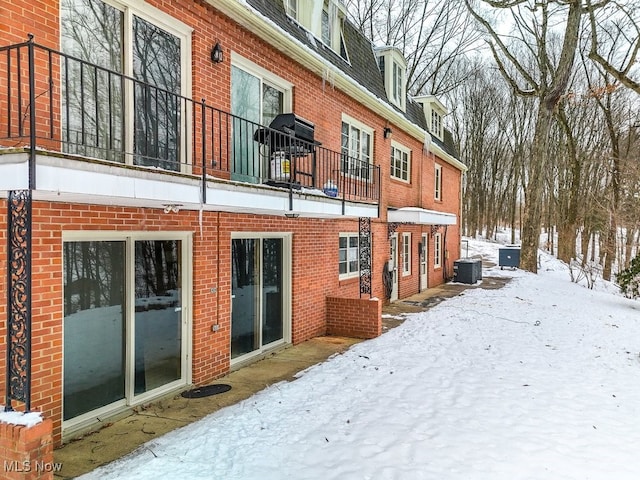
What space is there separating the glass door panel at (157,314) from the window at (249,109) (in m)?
1.81

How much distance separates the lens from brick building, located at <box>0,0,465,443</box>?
3869mm

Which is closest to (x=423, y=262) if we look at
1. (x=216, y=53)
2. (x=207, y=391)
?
(x=207, y=391)

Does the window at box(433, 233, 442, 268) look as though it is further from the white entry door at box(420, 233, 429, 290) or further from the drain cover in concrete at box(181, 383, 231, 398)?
the drain cover in concrete at box(181, 383, 231, 398)

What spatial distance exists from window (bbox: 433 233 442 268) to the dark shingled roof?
16.4 ft

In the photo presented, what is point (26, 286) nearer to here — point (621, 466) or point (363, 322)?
point (621, 466)

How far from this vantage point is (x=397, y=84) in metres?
14.5

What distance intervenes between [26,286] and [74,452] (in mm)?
1878

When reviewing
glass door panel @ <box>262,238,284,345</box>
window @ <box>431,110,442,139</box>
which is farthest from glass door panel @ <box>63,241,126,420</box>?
window @ <box>431,110,442,139</box>

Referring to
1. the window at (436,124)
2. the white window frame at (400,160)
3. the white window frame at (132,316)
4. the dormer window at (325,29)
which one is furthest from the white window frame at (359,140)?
the window at (436,124)

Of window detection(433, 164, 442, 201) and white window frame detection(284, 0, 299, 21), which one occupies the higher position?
white window frame detection(284, 0, 299, 21)

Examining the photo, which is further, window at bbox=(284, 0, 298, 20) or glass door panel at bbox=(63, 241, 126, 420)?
window at bbox=(284, 0, 298, 20)

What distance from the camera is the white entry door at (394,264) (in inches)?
530

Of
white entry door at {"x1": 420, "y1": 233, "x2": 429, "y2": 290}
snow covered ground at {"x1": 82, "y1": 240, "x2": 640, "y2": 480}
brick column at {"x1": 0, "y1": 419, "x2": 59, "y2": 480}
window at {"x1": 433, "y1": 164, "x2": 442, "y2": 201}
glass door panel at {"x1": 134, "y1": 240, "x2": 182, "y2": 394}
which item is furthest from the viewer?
window at {"x1": 433, "y1": 164, "x2": 442, "y2": 201}

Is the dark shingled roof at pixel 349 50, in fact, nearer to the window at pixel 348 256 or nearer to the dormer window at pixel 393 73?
the dormer window at pixel 393 73
